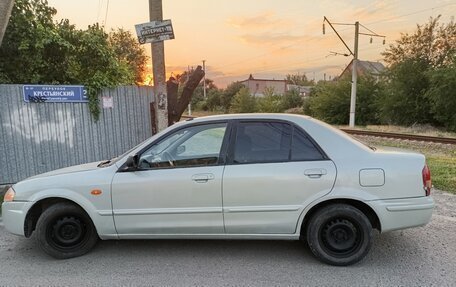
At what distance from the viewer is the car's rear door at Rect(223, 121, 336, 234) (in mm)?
3762

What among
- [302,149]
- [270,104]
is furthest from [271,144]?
[270,104]

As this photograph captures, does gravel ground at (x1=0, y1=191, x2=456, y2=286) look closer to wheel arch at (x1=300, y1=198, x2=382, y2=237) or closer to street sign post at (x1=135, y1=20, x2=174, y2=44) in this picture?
wheel arch at (x1=300, y1=198, x2=382, y2=237)

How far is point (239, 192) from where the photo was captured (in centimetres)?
381

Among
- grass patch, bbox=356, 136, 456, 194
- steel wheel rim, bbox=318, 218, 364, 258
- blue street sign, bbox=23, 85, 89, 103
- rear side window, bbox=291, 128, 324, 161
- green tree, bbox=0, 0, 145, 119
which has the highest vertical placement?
green tree, bbox=0, 0, 145, 119

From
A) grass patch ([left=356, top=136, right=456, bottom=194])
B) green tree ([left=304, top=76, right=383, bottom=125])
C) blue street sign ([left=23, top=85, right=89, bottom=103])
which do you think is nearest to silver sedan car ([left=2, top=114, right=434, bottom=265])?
grass patch ([left=356, top=136, right=456, bottom=194])

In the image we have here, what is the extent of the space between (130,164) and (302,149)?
1.83m

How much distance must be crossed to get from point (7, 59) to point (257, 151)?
6.51 meters

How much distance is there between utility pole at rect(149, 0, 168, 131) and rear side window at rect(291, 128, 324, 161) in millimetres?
3065

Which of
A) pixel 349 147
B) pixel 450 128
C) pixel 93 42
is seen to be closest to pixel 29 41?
pixel 93 42

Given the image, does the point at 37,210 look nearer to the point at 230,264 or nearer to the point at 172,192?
the point at 172,192

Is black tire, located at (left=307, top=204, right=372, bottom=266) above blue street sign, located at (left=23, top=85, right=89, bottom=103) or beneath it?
beneath

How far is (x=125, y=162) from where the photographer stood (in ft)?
13.1

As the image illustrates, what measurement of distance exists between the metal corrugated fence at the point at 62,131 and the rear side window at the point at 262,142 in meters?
4.60

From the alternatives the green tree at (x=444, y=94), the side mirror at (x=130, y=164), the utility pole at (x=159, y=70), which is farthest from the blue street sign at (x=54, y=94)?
the green tree at (x=444, y=94)
